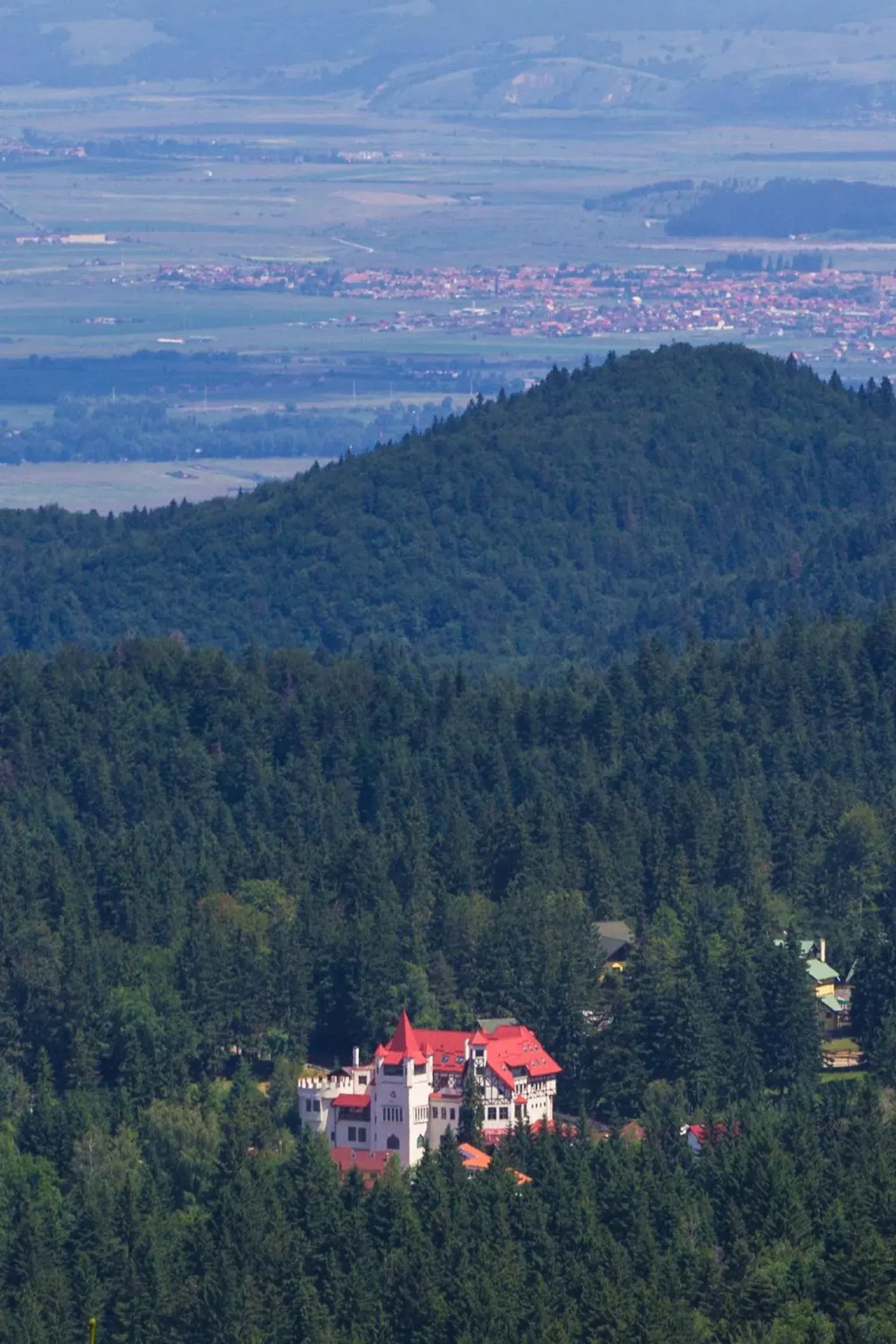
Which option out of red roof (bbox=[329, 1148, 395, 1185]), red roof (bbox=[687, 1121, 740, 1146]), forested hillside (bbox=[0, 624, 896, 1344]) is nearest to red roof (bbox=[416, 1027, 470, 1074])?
Result: red roof (bbox=[329, 1148, 395, 1185])

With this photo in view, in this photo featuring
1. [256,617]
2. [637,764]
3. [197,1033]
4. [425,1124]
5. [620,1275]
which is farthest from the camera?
[256,617]

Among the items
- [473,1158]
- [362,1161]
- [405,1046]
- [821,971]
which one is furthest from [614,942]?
[473,1158]

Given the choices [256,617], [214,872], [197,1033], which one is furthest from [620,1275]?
[256,617]

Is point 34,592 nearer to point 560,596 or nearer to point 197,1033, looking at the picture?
point 560,596

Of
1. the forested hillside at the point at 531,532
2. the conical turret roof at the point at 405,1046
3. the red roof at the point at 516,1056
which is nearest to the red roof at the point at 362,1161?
the conical turret roof at the point at 405,1046

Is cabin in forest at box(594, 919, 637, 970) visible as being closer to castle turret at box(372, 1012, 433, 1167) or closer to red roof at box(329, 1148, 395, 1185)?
castle turret at box(372, 1012, 433, 1167)

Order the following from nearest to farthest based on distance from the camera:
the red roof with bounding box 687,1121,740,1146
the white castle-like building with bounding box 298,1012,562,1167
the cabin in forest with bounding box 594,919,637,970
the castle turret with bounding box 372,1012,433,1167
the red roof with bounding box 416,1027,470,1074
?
1. the red roof with bounding box 687,1121,740,1146
2. the castle turret with bounding box 372,1012,433,1167
3. the white castle-like building with bounding box 298,1012,562,1167
4. the red roof with bounding box 416,1027,470,1074
5. the cabin in forest with bounding box 594,919,637,970

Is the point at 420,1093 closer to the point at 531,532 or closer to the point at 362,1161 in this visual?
the point at 362,1161
